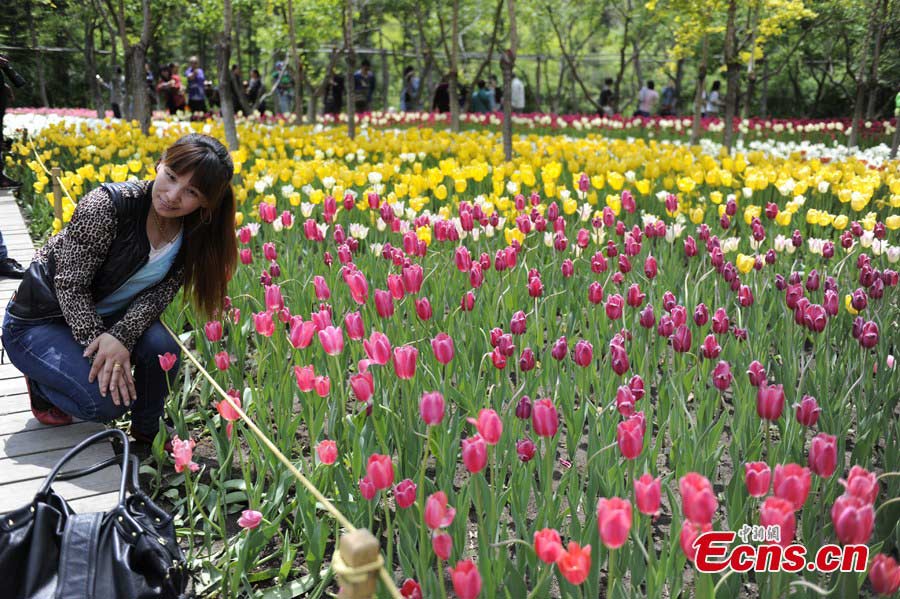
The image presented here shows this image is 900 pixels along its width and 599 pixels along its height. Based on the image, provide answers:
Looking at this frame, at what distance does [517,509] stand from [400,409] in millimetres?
734

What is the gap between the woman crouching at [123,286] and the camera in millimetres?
2648

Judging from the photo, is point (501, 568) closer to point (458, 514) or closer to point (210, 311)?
point (458, 514)

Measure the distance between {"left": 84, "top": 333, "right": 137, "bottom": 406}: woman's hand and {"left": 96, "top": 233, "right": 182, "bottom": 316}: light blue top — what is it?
27cm

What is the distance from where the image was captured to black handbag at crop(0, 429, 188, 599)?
1.76 metres

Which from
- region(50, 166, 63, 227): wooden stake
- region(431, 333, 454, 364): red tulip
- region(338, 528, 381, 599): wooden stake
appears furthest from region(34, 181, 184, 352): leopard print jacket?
region(50, 166, 63, 227): wooden stake

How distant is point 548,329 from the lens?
3.36 metres

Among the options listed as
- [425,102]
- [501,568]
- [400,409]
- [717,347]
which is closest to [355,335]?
[400,409]

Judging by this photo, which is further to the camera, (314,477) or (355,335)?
(355,335)

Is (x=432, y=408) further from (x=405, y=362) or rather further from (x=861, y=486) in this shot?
(x=861, y=486)

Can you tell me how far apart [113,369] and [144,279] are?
1.29ft

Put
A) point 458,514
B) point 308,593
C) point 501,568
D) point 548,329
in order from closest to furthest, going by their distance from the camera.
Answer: point 501,568
point 458,514
point 308,593
point 548,329

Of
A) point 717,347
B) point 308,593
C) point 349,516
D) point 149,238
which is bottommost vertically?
point 308,593

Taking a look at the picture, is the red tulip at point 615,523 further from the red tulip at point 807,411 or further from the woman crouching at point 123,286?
the woman crouching at point 123,286

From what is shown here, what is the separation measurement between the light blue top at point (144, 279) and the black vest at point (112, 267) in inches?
0.6
